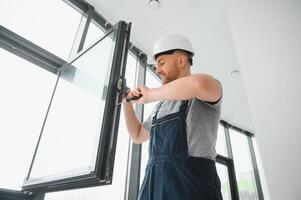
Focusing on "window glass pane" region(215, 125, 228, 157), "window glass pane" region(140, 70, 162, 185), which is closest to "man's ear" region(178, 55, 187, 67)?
"window glass pane" region(140, 70, 162, 185)

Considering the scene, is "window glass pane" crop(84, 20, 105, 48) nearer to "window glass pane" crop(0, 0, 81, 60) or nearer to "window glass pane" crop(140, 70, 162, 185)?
"window glass pane" crop(0, 0, 81, 60)

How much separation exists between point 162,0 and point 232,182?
3567mm

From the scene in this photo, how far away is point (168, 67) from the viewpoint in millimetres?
1136

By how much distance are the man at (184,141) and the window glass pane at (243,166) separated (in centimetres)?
425

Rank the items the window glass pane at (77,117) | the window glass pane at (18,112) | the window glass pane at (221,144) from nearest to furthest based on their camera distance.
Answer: the window glass pane at (77,117) → the window glass pane at (18,112) → the window glass pane at (221,144)

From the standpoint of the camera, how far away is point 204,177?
2.64 ft

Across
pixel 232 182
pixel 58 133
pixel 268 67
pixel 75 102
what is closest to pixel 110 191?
pixel 58 133

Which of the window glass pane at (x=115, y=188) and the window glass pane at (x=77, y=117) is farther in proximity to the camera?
the window glass pane at (x=115, y=188)

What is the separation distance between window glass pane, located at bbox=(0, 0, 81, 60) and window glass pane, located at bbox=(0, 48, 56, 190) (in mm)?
226

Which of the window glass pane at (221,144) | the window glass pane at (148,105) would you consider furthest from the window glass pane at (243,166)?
the window glass pane at (148,105)

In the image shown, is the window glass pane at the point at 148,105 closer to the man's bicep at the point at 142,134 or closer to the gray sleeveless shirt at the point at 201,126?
the man's bicep at the point at 142,134

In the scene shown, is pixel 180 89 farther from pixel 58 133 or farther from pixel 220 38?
pixel 220 38

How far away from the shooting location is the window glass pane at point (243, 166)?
186 inches

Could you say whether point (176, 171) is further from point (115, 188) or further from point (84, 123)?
point (115, 188)
